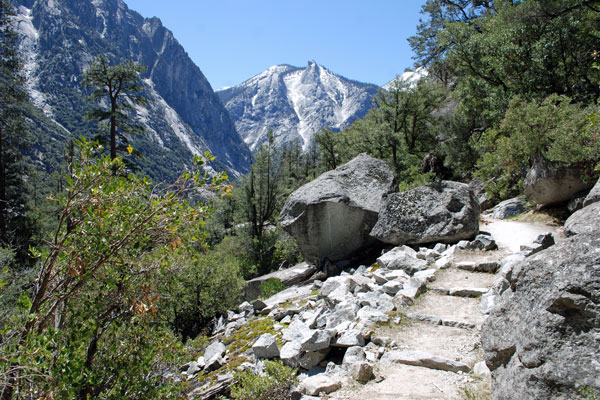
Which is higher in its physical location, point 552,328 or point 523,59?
point 523,59

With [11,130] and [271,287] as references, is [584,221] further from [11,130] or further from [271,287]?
[11,130]

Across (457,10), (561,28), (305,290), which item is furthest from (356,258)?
(457,10)

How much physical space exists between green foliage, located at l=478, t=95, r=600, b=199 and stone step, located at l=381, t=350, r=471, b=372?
288 inches

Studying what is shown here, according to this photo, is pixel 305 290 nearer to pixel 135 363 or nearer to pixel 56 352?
pixel 135 363

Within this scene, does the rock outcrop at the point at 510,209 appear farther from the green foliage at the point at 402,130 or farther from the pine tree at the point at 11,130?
the pine tree at the point at 11,130

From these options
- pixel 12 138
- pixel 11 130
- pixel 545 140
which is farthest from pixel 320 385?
pixel 12 138

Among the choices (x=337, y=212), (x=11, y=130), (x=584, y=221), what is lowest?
(x=584, y=221)

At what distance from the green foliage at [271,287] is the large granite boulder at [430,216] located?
4.63 m

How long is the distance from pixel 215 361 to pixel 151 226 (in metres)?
4.52

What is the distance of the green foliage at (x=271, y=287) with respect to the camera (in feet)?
47.1

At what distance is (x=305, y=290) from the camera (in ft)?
38.3

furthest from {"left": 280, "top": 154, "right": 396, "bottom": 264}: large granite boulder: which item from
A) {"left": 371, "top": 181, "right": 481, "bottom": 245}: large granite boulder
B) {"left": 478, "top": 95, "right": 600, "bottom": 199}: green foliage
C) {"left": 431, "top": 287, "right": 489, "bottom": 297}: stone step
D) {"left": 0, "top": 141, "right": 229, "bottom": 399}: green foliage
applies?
{"left": 0, "top": 141, "right": 229, "bottom": 399}: green foliage

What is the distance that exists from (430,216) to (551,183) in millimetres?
4479

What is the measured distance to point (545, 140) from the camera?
39.7 ft
